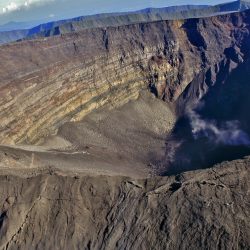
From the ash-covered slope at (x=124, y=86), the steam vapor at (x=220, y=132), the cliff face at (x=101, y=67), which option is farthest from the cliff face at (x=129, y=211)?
the cliff face at (x=101, y=67)

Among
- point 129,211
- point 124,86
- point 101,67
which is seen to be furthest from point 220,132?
point 129,211

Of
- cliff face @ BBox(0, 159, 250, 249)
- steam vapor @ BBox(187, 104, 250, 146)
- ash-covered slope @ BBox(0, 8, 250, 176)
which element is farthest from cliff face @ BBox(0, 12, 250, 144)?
cliff face @ BBox(0, 159, 250, 249)

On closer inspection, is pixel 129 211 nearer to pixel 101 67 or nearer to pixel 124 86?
pixel 124 86

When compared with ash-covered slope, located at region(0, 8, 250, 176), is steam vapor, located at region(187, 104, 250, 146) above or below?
below

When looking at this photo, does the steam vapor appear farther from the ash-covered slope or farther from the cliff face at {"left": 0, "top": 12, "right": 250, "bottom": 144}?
the cliff face at {"left": 0, "top": 12, "right": 250, "bottom": 144}

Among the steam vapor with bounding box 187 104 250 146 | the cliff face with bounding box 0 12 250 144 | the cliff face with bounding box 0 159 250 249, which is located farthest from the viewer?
the cliff face with bounding box 0 12 250 144

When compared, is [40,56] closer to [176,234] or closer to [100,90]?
[100,90]

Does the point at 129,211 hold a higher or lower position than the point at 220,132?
higher
